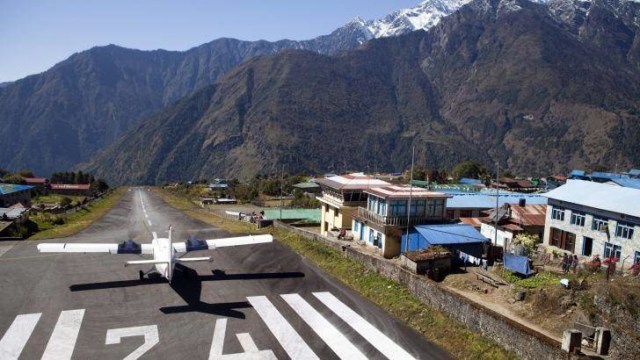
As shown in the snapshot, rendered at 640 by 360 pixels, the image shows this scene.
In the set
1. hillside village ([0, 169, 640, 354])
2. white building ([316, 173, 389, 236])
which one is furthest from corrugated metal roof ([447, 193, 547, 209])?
white building ([316, 173, 389, 236])

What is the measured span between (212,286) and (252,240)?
7.28 meters

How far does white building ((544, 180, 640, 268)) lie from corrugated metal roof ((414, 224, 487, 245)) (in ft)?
34.0

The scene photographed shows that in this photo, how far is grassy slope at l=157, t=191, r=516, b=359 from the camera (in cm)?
2555

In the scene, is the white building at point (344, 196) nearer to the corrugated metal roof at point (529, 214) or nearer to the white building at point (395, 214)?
the white building at point (395, 214)

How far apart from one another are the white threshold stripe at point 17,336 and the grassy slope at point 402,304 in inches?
848

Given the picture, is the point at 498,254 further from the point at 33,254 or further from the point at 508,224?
the point at 33,254

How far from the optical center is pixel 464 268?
3775 cm

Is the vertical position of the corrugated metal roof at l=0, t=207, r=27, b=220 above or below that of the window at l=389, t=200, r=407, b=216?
below

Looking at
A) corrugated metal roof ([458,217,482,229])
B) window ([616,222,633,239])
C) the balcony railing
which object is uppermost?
window ([616,222,633,239])

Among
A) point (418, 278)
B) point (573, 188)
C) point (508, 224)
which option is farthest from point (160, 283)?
point (573, 188)


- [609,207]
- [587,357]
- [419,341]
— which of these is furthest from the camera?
[609,207]

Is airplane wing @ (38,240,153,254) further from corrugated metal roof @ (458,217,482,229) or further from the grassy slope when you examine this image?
corrugated metal roof @ (458,217,482,229)

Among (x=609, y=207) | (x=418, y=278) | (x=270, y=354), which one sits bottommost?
(x=270, y=354)

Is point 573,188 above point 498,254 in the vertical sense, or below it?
above
